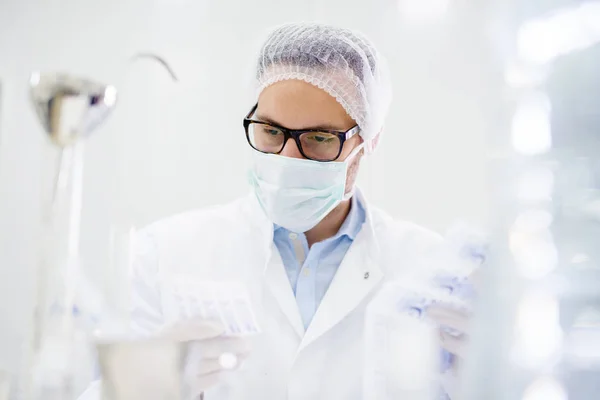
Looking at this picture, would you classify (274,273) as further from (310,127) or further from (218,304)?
(310,127)

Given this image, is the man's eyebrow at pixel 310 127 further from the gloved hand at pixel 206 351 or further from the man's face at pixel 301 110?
the gloved hand at pixel 206 351

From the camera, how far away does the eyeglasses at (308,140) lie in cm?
A: 95

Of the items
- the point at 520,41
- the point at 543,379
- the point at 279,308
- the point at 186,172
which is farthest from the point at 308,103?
the point at 543,379

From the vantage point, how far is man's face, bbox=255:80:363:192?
0.95 metres

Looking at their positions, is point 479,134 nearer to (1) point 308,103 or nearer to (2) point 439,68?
(2) point 439,68

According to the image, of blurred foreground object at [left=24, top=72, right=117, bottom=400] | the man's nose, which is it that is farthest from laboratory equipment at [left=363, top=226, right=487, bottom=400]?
blurred foreground object at [left=24, top=72, right=117, bottom=400]

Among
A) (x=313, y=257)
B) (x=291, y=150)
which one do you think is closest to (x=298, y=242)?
(x=313, y=257)

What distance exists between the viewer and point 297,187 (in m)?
0.95

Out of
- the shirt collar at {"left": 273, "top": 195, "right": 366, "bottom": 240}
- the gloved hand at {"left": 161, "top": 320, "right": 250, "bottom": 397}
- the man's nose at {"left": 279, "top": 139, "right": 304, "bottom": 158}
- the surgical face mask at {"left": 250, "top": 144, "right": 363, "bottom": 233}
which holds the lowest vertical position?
the gloved hand at {"left": 161, "top": 320, "right": 250, "bottom": 397}

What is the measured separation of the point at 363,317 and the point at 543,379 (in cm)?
42

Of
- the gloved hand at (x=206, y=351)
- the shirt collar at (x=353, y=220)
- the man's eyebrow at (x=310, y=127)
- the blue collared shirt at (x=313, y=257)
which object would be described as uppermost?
the man's eyebrow at (x=310, y=127)

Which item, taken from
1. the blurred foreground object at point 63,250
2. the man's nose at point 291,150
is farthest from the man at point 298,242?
the blurred foreground object at point 63,250

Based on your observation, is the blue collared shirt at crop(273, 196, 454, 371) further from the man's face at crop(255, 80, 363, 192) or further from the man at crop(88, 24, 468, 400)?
the man's face at crop(255, 80, 363, 192)

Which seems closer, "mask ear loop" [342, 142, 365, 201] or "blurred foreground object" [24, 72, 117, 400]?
"blurred foreground object" [24, 72, 117, 400]
